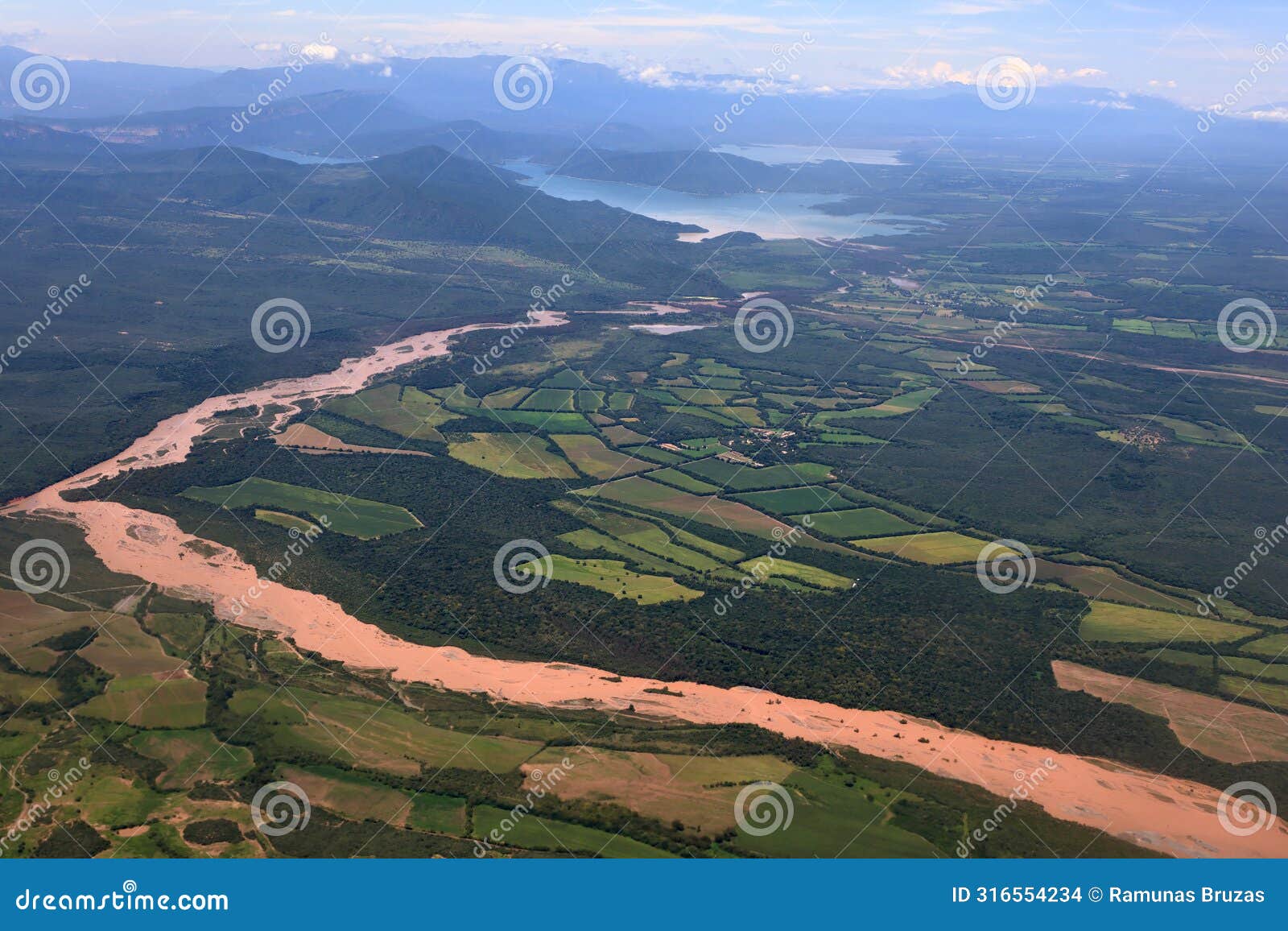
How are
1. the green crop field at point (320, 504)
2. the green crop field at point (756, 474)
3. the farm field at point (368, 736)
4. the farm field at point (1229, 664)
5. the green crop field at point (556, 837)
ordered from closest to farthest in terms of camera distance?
the green crop field at point (556, 837)
the farm field at point (368, 736)
the farm field at point (1229, 664)
the green crop field at point (320, 504)
the green crop field at point (756, 474)

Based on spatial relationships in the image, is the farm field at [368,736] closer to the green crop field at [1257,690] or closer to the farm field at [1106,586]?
the green crop field at [1257,690]

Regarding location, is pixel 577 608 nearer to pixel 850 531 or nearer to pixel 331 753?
pixel 331 753

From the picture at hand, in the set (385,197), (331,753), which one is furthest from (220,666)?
(385,197)

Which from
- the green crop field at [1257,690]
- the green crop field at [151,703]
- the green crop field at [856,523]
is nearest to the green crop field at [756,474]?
the green crop field at [856,523]

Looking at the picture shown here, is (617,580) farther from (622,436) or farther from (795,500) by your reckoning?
(622,436)

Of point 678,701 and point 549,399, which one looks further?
point 549,399

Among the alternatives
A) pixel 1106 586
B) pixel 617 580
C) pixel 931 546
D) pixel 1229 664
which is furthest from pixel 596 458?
pixel 1229 664
